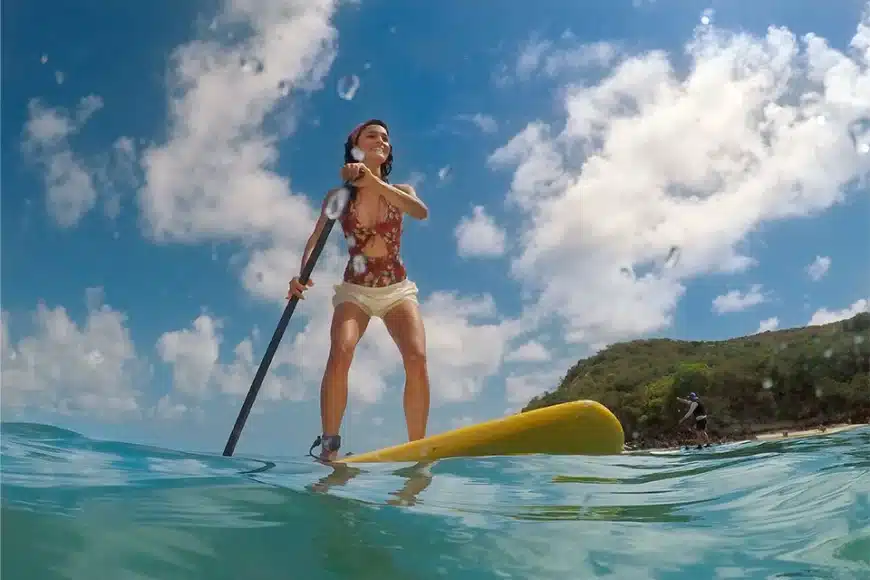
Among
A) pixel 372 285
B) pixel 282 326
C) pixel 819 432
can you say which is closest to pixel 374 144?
pixel 372 285

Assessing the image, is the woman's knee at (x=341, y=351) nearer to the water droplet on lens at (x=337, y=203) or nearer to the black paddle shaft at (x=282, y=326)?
the black paddle shaft at (x=282, y=326)

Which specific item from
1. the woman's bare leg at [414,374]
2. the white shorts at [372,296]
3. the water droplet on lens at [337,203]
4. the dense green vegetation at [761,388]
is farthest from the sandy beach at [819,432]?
the water droplet on lens at [337,203]

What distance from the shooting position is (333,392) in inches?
183

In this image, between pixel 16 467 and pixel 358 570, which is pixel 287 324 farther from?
pixel 358 570

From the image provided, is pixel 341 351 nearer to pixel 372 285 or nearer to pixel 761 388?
pixel 372 285

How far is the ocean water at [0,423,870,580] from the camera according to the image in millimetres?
1965

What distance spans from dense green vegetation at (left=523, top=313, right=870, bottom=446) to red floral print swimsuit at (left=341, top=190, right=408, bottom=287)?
1467 cm

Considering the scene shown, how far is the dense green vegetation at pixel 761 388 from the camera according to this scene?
58.9 feet

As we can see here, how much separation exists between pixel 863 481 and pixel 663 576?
1.58m

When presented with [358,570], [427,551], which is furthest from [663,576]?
[358,570]

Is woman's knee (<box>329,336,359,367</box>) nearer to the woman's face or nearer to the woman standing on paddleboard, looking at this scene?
the woman standing on paddleboard

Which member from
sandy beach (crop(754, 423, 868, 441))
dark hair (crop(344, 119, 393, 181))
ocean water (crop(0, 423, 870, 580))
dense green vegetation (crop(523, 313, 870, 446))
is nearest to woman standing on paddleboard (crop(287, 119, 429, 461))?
dark hair (crop(344, 119, 393, 181))

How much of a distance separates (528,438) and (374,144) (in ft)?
7.54

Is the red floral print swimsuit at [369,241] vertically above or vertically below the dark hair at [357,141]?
below
